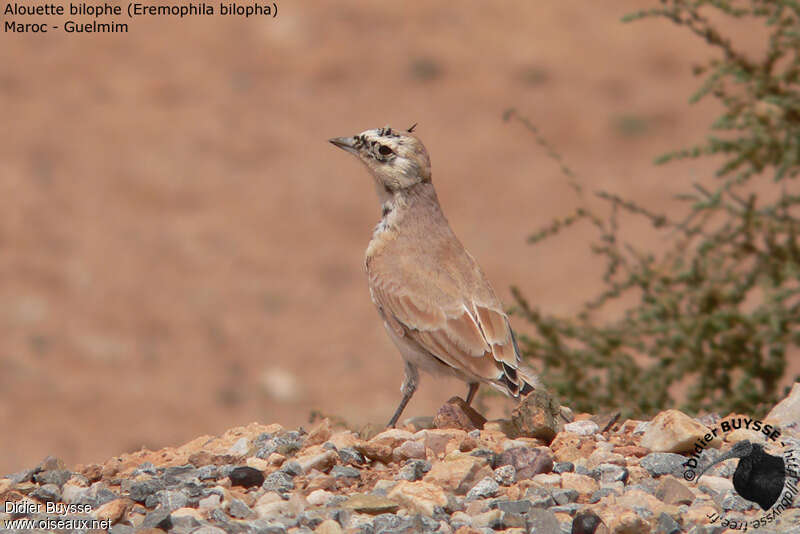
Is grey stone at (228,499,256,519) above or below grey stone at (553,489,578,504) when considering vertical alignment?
above

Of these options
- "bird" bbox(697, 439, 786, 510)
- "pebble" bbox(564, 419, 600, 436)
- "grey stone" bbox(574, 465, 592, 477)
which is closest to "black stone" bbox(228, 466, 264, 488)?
"grey stone" bbox(574, 465, 592, 477)

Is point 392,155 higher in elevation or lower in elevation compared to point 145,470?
higher

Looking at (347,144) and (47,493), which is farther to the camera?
(347,144)

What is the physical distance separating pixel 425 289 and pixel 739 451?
1.95 metres

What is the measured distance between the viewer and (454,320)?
21.4 feet

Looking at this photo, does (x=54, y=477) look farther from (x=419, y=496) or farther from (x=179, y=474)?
(x=419, y=496)

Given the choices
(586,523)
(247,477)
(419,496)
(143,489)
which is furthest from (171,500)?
(586,523)

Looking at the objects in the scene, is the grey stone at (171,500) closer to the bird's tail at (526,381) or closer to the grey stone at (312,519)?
the grey stone at (312,519)

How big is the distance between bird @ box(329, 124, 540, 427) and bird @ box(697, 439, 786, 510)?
1247 mm

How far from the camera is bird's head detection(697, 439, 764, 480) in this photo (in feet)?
17.4

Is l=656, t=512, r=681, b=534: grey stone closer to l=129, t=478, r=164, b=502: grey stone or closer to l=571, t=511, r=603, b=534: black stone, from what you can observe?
l=571, t=511, r=603, b=534: black stone

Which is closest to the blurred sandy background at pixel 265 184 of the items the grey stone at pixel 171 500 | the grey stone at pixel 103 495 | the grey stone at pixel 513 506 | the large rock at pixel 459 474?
the grey stone at pixel 103 495

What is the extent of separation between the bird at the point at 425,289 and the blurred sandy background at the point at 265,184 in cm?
529

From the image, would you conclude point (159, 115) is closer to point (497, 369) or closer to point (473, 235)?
point (473, 235)
